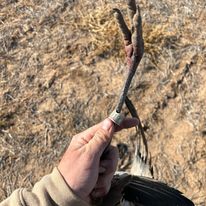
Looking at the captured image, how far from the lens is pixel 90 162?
1500 millimetres

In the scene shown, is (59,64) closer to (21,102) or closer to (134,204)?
(21,102)

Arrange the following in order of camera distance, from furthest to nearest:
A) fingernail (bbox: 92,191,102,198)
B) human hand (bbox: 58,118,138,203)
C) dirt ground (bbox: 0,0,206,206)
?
dirt ground (bbox: 0,0,206,206) → fingernail (bbox: 92,191,102,198) → human hand (bbox: 58,118,138,203)

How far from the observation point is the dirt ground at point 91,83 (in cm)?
304

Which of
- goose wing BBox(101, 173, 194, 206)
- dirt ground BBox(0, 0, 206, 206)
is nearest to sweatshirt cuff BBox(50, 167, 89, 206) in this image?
goose wing BBox(101, 173, 194, 206)

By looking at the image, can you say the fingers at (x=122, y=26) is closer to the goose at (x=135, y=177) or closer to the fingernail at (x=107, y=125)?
the goose at (x=135, y=177)

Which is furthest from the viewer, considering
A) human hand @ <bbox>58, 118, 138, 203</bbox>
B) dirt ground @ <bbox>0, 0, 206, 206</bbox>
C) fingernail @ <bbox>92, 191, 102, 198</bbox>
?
dirt ground @ <bbox>0, 0, 206, 206</bbox>

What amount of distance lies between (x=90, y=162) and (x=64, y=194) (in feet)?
0.42

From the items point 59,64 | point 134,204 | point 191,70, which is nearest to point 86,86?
point 59,64

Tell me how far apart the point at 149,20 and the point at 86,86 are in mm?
723

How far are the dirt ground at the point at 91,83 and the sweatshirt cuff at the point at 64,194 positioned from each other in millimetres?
1549

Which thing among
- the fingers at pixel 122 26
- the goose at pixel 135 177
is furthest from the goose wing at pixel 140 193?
the fingers at pixel 122 26

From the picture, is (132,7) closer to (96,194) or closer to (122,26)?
(122,26)

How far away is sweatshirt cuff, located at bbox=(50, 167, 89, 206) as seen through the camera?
144 centimetres

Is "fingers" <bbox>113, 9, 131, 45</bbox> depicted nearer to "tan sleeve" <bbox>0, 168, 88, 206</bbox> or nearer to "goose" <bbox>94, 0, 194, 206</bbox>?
"goose" <bbox>94, 0, 194, 206</bbox>
